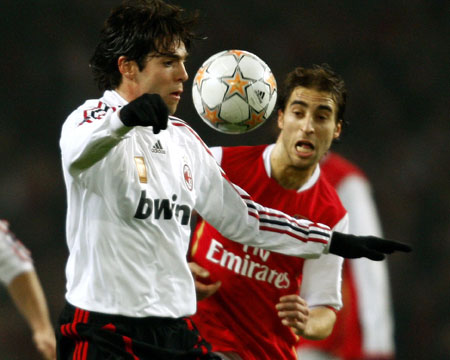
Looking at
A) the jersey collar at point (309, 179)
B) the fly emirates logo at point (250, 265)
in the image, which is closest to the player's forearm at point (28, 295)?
the fly emirates logo at point (250, 265)

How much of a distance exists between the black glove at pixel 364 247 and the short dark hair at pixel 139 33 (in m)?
1.07

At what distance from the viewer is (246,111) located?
383 centimetres

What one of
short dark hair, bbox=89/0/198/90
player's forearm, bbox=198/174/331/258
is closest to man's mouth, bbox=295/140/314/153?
player's forearm, bbox=198/174/331/258

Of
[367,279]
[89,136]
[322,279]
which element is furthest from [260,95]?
[367,279]

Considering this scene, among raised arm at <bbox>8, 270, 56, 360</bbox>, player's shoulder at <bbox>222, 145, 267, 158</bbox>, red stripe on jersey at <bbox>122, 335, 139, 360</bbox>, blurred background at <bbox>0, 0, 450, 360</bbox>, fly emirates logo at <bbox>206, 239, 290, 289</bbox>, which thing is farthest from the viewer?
blurred background at <bbox>0, 0, 450, 360</bbox>

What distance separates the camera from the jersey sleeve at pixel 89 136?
9.16 ft

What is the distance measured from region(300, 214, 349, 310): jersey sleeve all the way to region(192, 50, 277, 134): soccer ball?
767mm

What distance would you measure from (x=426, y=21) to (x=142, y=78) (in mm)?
7599

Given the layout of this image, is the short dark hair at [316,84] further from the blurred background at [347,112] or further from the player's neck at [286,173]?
the blurred background at [347,112]

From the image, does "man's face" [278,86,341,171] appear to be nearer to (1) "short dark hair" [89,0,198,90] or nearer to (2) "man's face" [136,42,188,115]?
(1) "short dark hair" [89,0,198,90]

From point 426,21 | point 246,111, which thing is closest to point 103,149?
point 246,111

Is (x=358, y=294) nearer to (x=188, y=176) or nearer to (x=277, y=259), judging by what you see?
(x=277, y=259)

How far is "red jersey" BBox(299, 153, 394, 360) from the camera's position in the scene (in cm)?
648

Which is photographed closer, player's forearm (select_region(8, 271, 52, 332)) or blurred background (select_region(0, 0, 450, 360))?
player's forearm (select_region(8, 271, 52, 332))
